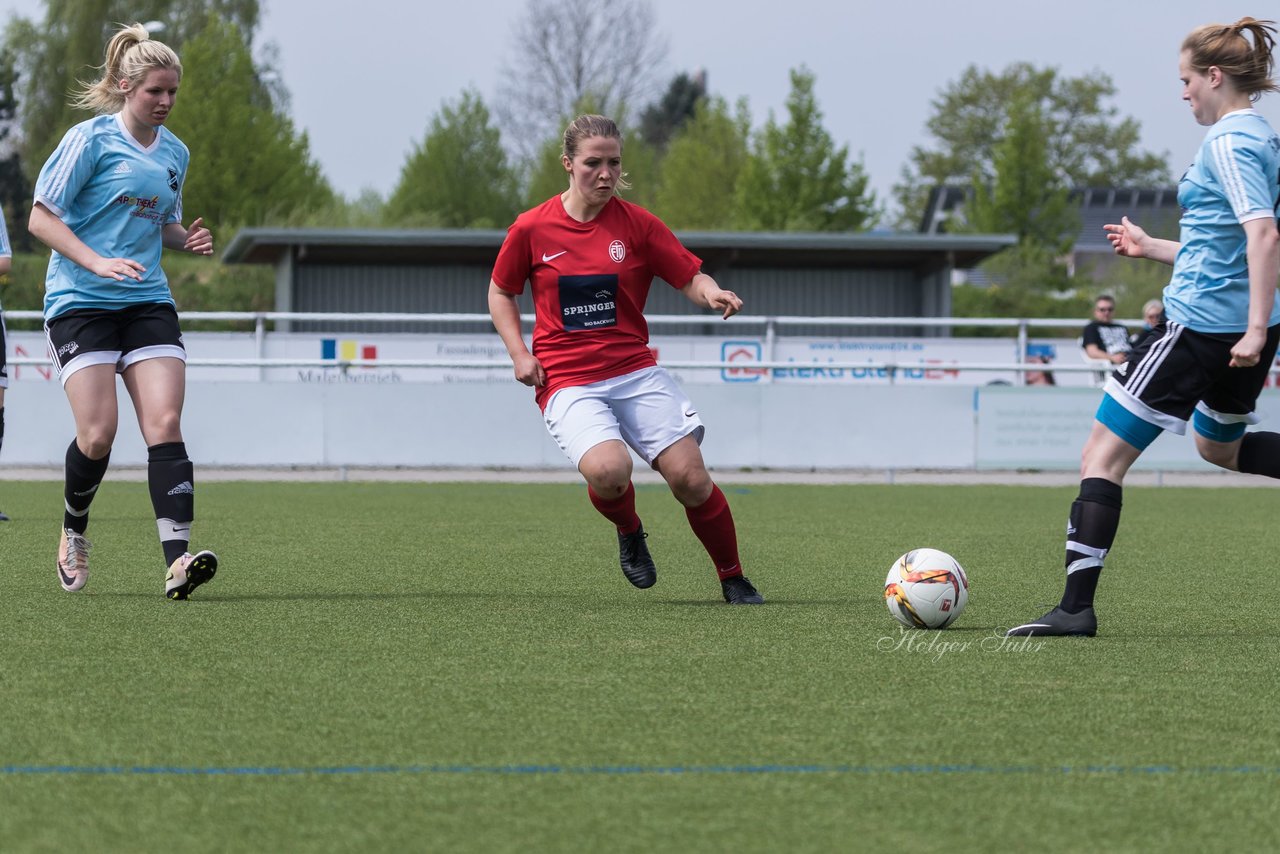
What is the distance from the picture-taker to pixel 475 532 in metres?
9.75

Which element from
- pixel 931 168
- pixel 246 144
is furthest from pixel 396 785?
pixel 931 168

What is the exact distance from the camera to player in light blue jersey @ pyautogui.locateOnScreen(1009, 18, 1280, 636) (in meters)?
5.05

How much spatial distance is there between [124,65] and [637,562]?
2.63 meters

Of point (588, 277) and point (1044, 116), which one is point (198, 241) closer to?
point (588, 277)

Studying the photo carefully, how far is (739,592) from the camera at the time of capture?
6.33 meters

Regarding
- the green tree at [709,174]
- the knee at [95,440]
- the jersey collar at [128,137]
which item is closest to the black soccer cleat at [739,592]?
the knee at [95,440]

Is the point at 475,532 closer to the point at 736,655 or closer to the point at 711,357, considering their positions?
the point at 736,655

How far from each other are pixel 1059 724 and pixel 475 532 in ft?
20.3

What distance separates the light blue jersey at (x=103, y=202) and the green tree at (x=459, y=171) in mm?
51009

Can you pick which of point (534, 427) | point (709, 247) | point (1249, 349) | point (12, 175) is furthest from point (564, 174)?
point (1249, 349)

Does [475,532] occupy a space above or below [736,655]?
below

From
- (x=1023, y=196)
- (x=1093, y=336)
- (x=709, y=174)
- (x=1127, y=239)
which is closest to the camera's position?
(x=1127, y=239)

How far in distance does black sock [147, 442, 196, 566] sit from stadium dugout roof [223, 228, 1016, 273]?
21.0 metres

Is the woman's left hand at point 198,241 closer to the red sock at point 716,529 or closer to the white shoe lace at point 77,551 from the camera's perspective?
the white shoe lace at point 77,551
